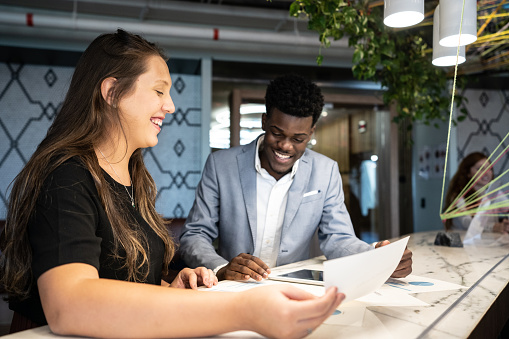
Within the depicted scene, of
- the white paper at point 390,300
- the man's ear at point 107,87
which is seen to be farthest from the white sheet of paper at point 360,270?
the man's ear at point 107,87

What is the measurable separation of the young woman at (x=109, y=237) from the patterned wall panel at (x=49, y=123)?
3164mm

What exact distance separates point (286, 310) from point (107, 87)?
0.81 meters

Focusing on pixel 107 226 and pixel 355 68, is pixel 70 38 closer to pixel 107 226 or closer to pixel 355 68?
pixel 355 68

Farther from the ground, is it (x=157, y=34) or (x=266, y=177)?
(x=157, y=34)

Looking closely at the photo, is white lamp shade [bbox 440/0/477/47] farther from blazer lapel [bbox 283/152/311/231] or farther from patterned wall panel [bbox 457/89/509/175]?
patterned wall panel [bbox 457/89/509/175]

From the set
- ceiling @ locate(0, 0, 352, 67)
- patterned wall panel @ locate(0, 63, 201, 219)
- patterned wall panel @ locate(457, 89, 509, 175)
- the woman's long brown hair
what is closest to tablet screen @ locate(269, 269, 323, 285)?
the woman's long brown hair

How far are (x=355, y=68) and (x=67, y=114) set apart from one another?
1773 millimetres

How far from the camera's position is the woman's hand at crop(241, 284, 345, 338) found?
71 cm

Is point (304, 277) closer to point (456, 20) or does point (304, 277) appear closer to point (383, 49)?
point (456, 20)

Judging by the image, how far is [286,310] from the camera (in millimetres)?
712

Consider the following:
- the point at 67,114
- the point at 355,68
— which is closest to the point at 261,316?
the point at 67,114

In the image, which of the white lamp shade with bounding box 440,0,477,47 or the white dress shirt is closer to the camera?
the white lamp shade with bounding box 440,0,477,47

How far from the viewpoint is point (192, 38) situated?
3.87 meters

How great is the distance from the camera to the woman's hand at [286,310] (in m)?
0.71
